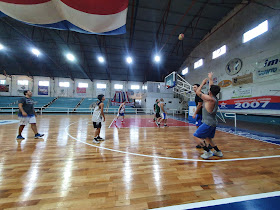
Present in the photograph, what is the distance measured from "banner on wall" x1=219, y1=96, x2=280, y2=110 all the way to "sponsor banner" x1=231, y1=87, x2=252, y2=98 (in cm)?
36

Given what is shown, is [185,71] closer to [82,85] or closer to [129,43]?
[129,43]

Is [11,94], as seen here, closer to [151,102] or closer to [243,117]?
[151,102]

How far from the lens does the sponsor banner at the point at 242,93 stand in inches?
381

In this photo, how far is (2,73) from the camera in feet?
61.7

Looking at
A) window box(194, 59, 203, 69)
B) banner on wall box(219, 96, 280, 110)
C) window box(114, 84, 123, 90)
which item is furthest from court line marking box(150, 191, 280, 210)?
window box(114, 84, 123, 90)

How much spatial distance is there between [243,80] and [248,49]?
8.66 feet

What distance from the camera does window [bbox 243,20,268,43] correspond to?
886 cm

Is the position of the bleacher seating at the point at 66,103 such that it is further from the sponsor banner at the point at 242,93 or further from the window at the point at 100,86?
the sponsor banner at the point at 242,93

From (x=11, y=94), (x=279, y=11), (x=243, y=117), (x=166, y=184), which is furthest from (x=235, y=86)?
(x=11, y=94)

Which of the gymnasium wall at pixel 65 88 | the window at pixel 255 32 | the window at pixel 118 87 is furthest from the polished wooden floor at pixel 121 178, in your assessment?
the window at pixel 118 87

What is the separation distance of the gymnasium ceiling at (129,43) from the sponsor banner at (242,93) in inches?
300

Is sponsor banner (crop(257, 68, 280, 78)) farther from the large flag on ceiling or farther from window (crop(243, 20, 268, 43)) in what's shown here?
the large flag on ceiling

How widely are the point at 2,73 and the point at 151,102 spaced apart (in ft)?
81.2

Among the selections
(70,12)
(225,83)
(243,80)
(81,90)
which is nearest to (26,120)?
(70,12)
